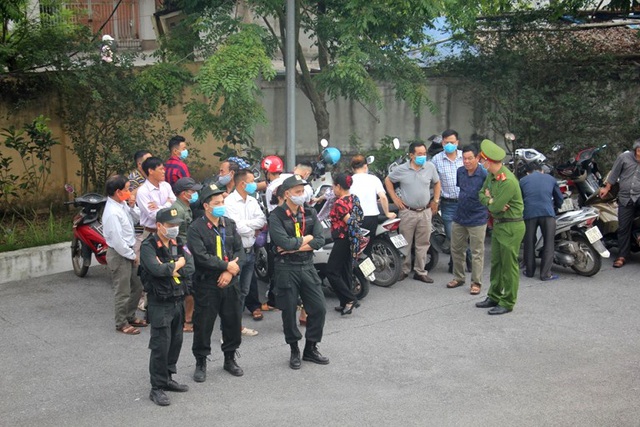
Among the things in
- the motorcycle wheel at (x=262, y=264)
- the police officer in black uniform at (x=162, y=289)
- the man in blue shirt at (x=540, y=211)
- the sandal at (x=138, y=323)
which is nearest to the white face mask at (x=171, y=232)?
the police officer in black uniform at (x=162, y=289)

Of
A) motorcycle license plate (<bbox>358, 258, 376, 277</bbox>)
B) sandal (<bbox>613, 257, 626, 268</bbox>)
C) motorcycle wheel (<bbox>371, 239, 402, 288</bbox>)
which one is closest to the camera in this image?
motorcycle license plate (<bbox>358, 258, 376, 277</bbox>)

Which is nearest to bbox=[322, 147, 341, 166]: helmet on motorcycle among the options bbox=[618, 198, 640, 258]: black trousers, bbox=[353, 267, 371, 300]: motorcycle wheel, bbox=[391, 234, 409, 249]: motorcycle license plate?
bbox=[391, 234, 409, 249]: motorcycle license plate

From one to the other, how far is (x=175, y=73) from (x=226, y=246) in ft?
17.7

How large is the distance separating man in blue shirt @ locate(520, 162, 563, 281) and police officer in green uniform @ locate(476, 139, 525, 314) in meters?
1.21

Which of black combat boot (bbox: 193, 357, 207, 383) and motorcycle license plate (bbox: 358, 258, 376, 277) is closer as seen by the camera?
black combat boot (bbox: 193, 357, 207, 383)

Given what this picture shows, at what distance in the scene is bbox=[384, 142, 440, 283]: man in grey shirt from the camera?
1047cm

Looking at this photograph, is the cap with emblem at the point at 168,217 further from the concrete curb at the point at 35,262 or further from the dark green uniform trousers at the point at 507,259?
the concrete curb at the point at 35,262

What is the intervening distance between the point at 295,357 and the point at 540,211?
420 cm

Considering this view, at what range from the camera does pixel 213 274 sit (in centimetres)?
728

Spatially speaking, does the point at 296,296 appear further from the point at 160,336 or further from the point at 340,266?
the point at 340,266

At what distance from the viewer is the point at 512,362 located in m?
7.83

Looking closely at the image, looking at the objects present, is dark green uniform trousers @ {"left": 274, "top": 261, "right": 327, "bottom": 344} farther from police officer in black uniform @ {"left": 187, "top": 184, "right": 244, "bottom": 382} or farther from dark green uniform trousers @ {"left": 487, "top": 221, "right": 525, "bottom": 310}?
dark green uniform trousers @ {"left": 487, "top": 221, "right": 525, "bottom": 310}

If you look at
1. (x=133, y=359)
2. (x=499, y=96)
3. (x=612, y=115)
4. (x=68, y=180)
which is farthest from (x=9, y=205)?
(x=612, y=115)

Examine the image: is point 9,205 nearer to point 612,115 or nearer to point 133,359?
point 133,359
